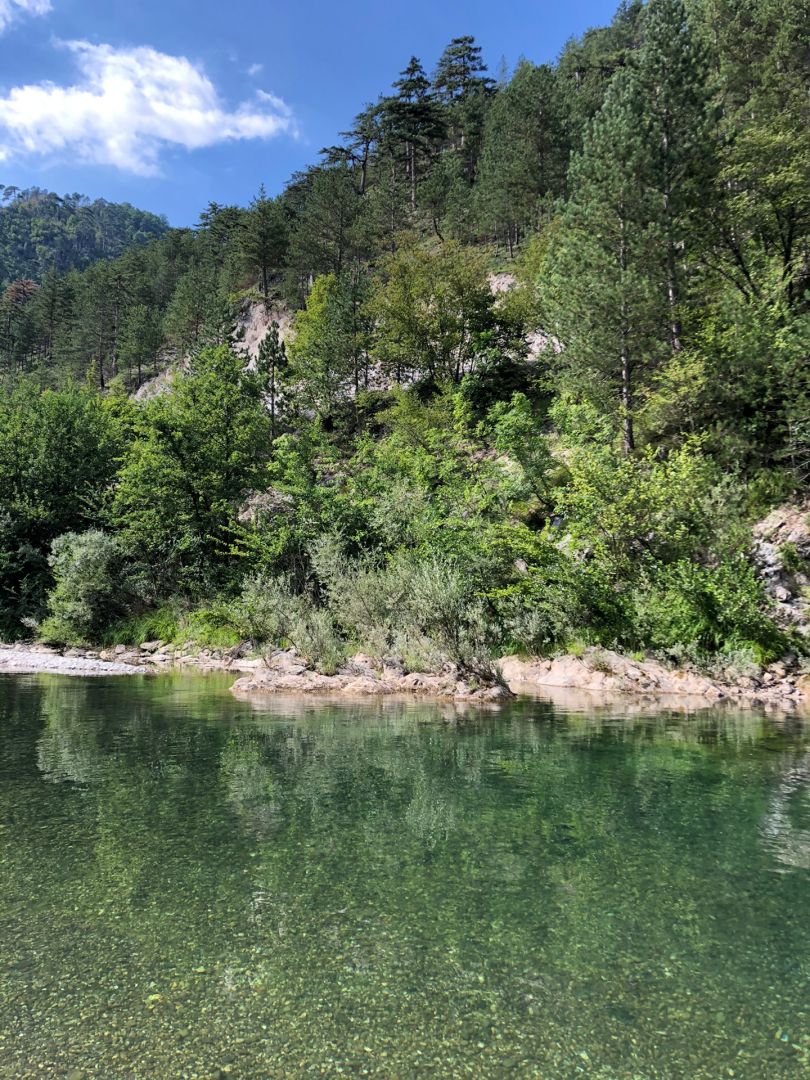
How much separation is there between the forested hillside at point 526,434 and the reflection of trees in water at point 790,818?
9.03 meters

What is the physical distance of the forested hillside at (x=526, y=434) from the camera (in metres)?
19.8

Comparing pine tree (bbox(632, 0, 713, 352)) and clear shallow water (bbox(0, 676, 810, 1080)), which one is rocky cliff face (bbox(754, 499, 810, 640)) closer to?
pine tree (bbox(632, 0, 713, 352))

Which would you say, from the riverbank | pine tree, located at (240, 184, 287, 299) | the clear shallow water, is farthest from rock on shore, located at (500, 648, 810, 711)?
pine tree, located at (240, 184, 287, 299)

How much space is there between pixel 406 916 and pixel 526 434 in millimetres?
23425

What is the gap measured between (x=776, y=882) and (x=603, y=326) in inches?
910

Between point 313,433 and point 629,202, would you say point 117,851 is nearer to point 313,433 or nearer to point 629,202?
point 629,202

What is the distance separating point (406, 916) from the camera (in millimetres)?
4895

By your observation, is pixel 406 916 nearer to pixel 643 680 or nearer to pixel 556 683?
pixel 643 680

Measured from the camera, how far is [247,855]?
6012 mm

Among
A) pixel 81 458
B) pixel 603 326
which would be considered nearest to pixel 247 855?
pixel 603 326

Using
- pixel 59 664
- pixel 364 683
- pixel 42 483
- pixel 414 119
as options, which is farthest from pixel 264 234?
pixel 364 683

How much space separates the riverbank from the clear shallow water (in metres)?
6.31

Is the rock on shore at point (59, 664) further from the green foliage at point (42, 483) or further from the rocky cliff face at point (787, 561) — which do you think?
the rocky cliff face at point (787, 561)

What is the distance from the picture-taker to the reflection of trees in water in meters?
6.16
